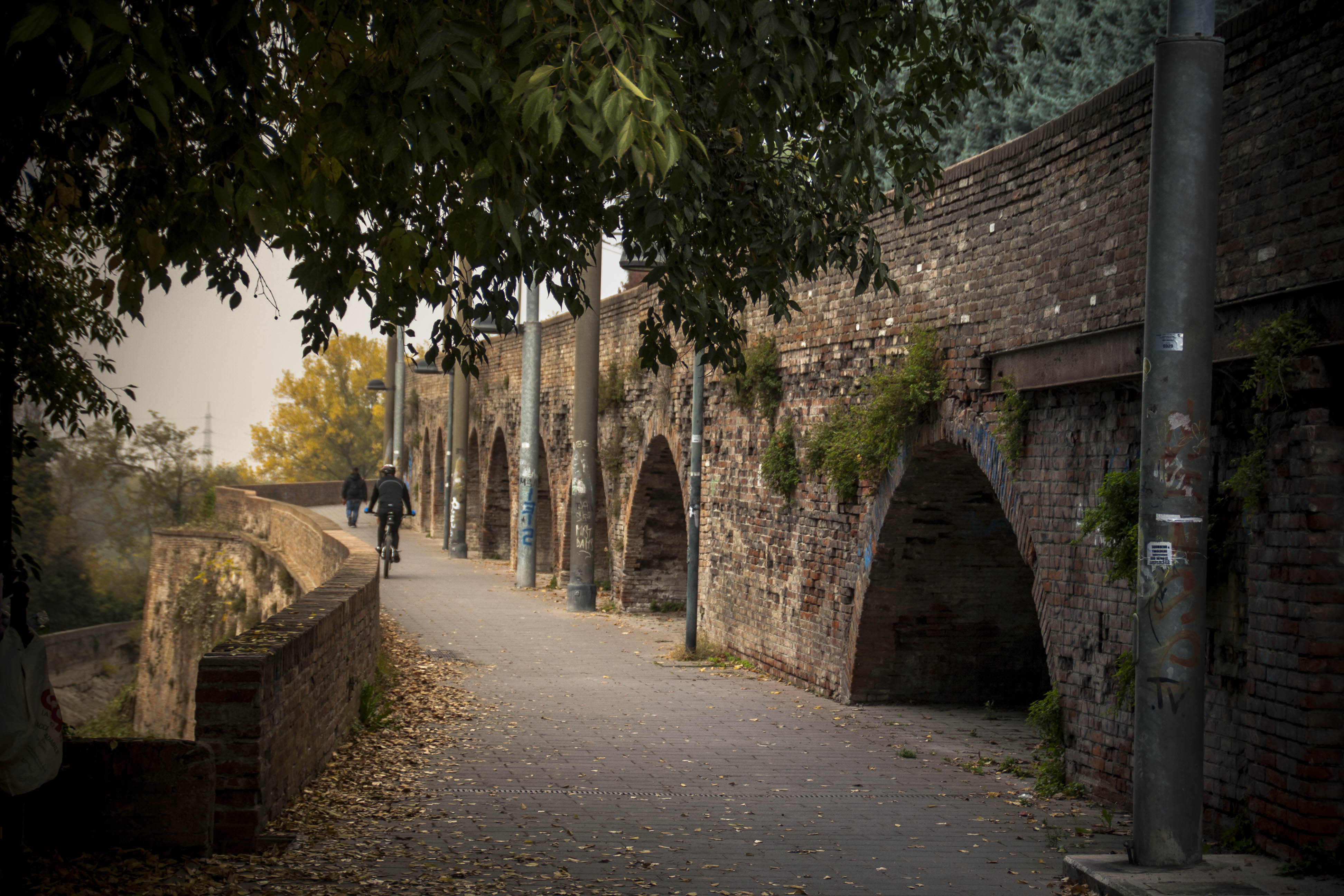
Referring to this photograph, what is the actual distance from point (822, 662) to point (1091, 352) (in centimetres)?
459

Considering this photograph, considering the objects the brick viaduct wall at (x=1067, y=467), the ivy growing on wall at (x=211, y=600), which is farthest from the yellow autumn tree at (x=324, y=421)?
the brick viaduct wall at (x=1067, y=467)

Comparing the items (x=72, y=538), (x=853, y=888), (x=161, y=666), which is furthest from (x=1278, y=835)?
(x=72, y=538)

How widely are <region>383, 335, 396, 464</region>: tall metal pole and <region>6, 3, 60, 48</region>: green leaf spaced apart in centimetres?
3477

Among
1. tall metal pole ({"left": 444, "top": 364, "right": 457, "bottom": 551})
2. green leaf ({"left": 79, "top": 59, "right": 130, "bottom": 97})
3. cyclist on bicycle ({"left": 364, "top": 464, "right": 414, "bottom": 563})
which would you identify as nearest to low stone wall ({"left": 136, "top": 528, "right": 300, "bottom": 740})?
cyclist on bicycle ({"left": 364, "top": 464, "right": 414, "bottom": 563})

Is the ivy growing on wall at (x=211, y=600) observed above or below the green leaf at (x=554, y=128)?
below

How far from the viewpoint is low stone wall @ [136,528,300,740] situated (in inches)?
786

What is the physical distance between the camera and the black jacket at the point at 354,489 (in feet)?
98.7

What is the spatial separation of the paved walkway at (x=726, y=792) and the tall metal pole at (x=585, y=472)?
441 cm

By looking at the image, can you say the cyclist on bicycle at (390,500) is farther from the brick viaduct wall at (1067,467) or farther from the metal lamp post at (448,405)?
the brick viaduct wall at (1067,467)

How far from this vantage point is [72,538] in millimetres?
40969

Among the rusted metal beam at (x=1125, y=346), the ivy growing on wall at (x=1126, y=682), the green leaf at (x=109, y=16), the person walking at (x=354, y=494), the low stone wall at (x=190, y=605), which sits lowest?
the low stone wall at (x=190, y=605)

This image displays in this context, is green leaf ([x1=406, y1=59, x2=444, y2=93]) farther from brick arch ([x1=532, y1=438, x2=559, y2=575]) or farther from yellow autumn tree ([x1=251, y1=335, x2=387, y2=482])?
yellow autumn tree ([x1=251, y1=335, x2=387, y2=482])

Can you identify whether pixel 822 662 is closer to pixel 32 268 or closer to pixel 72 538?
pixel 32 268

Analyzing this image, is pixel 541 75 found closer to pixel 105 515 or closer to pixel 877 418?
pixel 877 418
